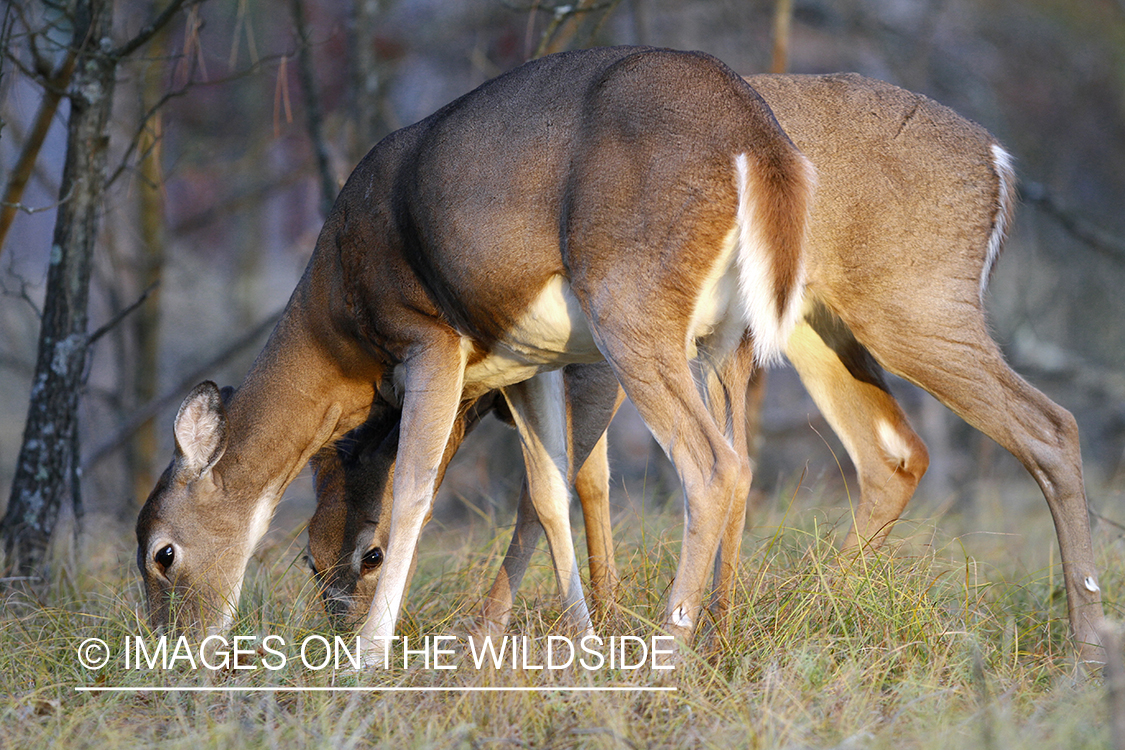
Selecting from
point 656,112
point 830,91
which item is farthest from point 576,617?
point 830,91

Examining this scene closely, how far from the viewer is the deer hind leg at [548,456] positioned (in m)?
4.38

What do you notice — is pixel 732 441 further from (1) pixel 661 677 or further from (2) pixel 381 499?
(2) pixel 381 499

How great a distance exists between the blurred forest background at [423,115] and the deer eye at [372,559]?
122 cm

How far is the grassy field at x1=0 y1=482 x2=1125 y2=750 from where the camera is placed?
2.84 m

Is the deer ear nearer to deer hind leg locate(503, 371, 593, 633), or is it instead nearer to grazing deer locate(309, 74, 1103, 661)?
deer hind leg locate(503, 371, 593, 633)

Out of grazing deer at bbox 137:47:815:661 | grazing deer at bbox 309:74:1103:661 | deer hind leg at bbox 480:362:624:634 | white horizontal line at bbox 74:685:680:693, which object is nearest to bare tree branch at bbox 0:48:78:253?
grazing deer at bbox 137:47:815:661

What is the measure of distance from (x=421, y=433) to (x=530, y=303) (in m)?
0.66

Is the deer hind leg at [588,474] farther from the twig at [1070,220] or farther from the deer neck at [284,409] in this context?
the twig at [1070,220]

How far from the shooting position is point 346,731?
2.99 metres

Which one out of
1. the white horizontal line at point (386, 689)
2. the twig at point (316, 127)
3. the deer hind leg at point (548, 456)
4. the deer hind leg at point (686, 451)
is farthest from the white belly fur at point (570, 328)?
the twig at point (316, 127)

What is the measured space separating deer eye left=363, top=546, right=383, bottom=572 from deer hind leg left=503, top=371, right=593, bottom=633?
23.9 inches

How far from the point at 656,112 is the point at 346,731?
2127 millimetres

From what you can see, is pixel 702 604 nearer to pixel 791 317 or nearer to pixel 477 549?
pixel 791 317

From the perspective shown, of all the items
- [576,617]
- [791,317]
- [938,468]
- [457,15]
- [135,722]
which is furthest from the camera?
[457,15]
